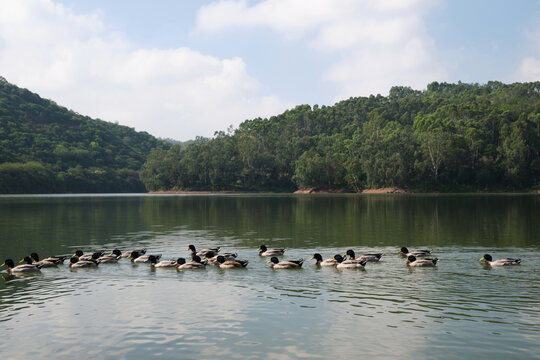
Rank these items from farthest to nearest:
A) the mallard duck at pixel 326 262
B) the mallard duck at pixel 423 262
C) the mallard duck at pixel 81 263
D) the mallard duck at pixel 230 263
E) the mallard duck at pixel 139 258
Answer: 1. the mallard duck at pixel 139 258
2. the mallard duck at pixel 81 263
3. the mallard duck at pixel 326 262
4. the mallard duck at pixel 230 263
5. the mallard duck at pixel 423 262

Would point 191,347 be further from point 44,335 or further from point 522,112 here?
point 522,112

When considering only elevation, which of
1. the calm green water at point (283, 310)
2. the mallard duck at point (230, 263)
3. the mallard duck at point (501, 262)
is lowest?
the calm green water at point (283, 310)

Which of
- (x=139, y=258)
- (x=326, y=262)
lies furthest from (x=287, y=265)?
(x=139, y=258)

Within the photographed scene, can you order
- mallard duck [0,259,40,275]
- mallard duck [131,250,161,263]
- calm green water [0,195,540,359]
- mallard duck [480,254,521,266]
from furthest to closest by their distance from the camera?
mallard duck [131,250,161,263], mallard duck [0,259,40,275], mallard duck [480,254,521,266], calm green water [0,195,540,359]

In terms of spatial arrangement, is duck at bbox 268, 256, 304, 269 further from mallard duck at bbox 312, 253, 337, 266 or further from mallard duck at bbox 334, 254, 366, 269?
mallard duck at bbox 334, 254, 366, 269

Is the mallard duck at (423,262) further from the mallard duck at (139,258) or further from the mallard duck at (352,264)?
the mallard duck at (139,258)

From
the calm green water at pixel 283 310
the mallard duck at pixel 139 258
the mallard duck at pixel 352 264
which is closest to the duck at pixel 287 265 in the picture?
the calm green water at pixel 283 310

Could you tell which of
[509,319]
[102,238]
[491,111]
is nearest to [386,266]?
[509,319]

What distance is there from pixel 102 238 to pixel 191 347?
2967cm

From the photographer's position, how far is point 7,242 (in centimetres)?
3772

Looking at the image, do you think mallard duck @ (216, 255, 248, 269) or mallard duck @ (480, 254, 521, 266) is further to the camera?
mallard duck @ (216, 255, 248, 269)

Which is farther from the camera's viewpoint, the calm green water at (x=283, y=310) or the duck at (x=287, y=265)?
the duck at (x=287, y=265)

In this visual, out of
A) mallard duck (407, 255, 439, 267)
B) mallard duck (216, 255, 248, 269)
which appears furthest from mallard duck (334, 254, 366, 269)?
mallard duck (216, 255, 248, 269)

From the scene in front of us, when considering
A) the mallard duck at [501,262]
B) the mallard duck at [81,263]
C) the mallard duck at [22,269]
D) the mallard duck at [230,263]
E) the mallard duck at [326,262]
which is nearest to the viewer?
the mallard duck at [501,262]
